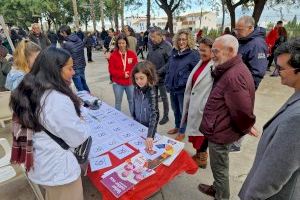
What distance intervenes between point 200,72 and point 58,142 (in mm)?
1894

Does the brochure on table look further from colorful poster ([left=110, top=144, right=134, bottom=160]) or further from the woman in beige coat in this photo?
the woman in beige coat

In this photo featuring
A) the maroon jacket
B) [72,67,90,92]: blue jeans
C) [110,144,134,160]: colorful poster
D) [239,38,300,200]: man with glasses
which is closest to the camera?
[239,38,300,200]: man with glasses

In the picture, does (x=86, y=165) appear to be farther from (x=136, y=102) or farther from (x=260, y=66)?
(x=260, y=66)

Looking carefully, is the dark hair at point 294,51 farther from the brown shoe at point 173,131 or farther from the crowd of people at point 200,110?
the brown shoe at point 173,131

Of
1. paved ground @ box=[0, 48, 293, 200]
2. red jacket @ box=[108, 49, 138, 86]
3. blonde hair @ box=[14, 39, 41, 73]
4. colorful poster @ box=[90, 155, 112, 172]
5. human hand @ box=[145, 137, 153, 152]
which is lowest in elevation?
paved ground @ box=[0, 48, 293, 200]

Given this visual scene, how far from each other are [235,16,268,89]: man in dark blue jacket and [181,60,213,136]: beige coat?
88cm

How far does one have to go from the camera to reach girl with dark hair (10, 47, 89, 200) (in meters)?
1.53

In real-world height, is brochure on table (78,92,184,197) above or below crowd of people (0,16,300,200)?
below

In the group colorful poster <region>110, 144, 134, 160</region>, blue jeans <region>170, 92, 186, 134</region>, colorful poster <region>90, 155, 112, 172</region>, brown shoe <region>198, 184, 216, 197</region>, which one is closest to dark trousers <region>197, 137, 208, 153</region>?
brown shoe <region>198, 184, 216, 197</region>

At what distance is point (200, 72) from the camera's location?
2.93 meters

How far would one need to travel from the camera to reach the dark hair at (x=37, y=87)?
5.01 feet

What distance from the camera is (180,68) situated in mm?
3598

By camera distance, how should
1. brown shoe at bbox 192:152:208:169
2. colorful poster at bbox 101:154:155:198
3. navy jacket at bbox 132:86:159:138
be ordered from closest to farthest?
1. colorful poster at bbox 101:154:155:198
2. navy jacket at bbox 132:86:159:138
3. brown shoe at bbox 192:152:208:169

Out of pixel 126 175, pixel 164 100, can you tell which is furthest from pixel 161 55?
pixel 126 175
